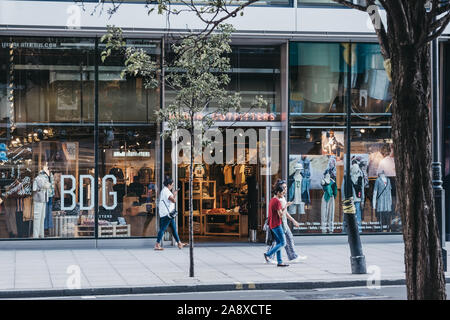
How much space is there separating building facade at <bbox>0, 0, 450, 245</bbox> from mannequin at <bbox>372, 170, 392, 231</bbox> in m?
0.03

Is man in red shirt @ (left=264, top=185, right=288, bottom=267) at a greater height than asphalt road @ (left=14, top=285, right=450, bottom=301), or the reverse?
man in red shirt @ (left=264, top=185, right=288, bottom=267)

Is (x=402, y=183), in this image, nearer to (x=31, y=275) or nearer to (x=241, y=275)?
(x=241, y=275)

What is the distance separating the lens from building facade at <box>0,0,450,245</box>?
1742cm

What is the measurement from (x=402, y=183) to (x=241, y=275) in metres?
7.24

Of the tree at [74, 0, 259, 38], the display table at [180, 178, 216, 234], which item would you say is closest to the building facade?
the display table at [180, 178, 216, 234]

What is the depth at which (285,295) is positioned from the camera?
11.5 metres

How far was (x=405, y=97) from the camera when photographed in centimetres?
624

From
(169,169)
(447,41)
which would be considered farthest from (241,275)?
(447,41)

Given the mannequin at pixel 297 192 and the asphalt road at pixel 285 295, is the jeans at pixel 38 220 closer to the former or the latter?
the mannequin at pixel 297 192

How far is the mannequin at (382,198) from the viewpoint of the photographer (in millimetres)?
18922

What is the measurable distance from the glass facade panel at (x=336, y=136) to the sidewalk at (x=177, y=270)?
43.3 inches

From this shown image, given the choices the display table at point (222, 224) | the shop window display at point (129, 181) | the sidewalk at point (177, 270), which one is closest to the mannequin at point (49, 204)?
the sidewalk at point (177, 270)

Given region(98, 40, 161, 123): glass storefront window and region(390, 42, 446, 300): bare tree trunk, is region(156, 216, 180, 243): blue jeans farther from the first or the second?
region(390, 42, 446, 300): bare tree trunk

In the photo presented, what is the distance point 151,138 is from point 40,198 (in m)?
3.12
